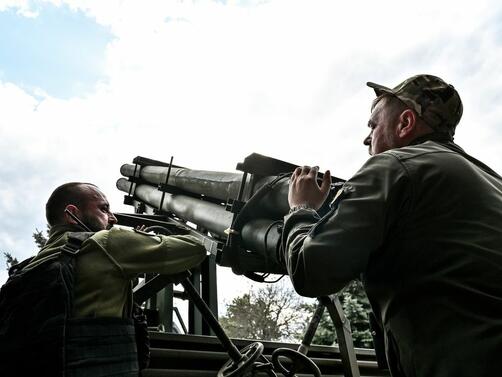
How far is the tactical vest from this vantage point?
1.98 meters

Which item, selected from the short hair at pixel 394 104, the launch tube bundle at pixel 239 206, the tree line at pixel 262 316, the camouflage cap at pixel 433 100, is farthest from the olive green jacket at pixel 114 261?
the tree line at pixel 262 316

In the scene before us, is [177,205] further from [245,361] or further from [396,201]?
[396,201]

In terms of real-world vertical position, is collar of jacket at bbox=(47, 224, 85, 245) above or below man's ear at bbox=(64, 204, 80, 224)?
below

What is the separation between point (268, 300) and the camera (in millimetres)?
23547

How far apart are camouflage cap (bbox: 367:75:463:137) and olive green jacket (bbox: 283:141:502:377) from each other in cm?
31

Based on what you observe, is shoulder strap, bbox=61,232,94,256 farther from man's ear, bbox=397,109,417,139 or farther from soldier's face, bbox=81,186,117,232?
man's ear, bbox=397,109,417,139

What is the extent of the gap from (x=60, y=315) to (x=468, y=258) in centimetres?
164

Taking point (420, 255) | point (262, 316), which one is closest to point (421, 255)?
point (420, 255)

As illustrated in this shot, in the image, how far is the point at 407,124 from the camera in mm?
1911

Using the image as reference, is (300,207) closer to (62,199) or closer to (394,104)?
(394,104)

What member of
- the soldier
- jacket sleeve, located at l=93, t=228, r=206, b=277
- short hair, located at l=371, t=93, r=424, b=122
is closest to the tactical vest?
the soldier

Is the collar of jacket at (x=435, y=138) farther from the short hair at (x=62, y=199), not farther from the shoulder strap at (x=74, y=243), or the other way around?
the short hair at (x=62, y=199)


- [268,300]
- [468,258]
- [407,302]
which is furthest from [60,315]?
[268,300]

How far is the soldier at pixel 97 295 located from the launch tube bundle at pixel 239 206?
33cm
